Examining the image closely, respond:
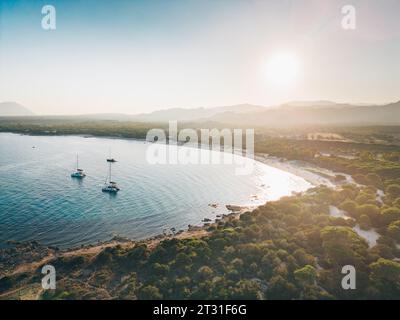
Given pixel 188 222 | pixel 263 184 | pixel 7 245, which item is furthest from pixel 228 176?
pixel 7 245

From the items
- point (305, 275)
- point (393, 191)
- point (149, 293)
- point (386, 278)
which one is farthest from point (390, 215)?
point (149, 293)

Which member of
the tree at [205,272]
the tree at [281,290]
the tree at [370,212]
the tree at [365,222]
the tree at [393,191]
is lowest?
the tree at [281,290]

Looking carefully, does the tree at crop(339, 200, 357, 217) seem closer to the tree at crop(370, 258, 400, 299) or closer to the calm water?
the calm water

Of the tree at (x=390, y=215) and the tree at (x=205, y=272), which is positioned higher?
the tree at (x=390, y=215)

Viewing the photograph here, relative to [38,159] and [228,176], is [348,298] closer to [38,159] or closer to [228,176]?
[228,176]

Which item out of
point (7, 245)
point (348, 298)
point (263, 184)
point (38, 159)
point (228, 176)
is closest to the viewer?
point (348, 298)

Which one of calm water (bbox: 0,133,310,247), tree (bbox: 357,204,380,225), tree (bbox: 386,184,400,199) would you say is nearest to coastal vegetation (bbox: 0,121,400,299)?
tree (bbox: 357,204,380,225)

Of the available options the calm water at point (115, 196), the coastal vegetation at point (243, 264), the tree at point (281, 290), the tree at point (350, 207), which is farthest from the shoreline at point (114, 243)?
the tree at point (350, 207)

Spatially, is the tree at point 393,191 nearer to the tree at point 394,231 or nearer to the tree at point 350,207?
the tree at point 350,207
